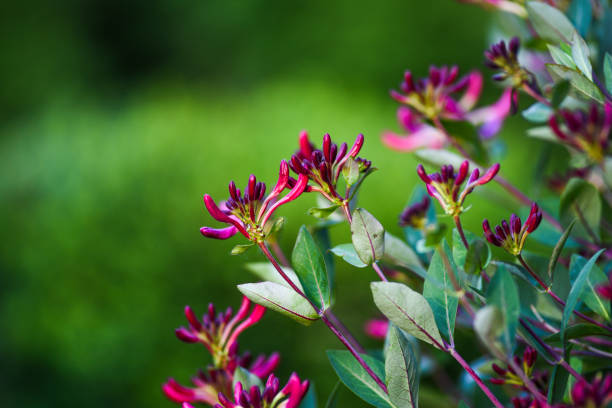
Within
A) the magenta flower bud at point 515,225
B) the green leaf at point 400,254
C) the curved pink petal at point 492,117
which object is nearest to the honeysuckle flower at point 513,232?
the magenta flower bud at point 515,225

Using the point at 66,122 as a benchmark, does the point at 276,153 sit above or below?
below

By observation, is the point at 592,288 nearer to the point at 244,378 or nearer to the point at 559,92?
the point at 559,92

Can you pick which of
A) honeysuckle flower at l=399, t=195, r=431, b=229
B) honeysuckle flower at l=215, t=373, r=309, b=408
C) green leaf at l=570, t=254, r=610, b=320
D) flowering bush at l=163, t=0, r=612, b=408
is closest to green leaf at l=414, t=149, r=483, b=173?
flowering bush at l=163, t=0, r=612, b=408

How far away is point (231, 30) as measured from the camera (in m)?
6.62

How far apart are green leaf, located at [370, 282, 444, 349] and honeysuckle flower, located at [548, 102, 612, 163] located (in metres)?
0.31

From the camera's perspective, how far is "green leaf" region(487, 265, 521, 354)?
0.35m

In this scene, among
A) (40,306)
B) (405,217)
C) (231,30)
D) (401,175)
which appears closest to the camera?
(405,217)

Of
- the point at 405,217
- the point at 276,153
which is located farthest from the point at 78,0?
the point at 405,217

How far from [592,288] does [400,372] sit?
0.17 metres

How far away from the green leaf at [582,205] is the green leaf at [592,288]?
0.12m

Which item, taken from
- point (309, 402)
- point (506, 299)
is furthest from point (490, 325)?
point (309, 402)

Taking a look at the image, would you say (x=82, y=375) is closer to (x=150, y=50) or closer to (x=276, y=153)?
(x=276, y=153)

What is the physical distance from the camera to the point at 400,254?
0.53 metres

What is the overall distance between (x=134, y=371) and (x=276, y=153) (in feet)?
3.61
